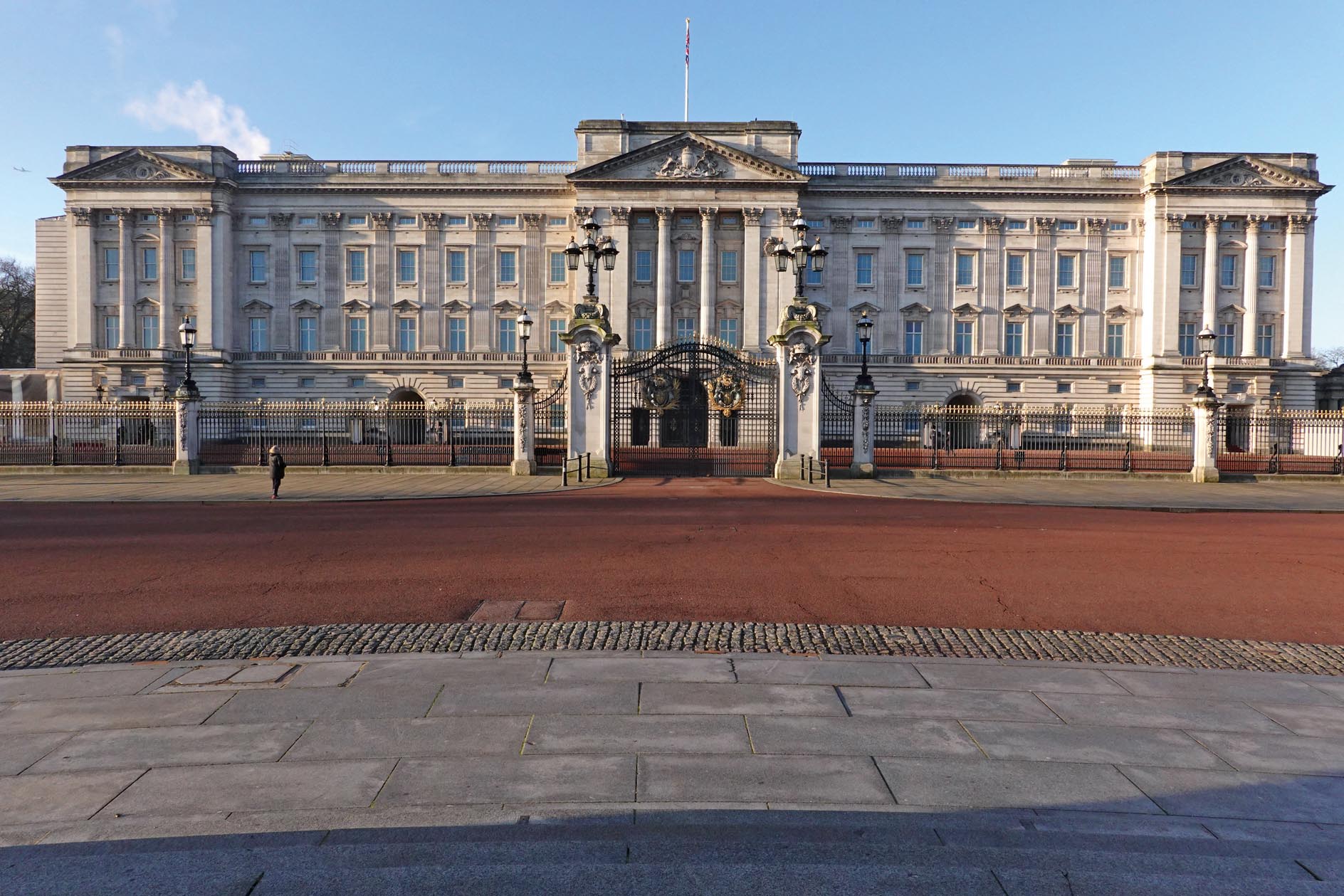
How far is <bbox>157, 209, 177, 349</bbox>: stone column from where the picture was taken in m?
53.5

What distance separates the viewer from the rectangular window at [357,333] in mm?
55125

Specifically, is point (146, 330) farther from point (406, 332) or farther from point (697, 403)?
point (697, 403)

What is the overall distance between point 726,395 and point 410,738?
869 inches

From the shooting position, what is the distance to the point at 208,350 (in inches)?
2083

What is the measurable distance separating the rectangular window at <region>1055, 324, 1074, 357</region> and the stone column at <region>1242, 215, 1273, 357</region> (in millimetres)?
11230

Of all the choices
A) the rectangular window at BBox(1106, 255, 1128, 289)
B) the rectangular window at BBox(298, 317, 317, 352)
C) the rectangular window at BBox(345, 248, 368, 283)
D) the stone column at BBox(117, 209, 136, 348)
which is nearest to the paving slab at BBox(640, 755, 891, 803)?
the rectangular window at BBox(345, 248, 368, 283)

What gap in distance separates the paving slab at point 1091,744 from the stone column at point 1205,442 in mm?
24858

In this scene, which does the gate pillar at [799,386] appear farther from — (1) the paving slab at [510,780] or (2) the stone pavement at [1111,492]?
(1) the paving slab at [510,780]

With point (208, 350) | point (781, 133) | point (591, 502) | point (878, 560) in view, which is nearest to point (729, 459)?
point (591, 502)

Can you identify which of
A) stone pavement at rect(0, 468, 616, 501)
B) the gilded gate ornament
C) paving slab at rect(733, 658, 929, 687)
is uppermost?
the gilded gate ornament

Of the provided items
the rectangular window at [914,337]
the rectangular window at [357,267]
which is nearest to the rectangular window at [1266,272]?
the rectangular window at [914,337]

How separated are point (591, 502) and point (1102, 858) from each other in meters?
15.7

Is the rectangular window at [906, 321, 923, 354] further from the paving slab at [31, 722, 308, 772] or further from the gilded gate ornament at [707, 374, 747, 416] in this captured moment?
the paving slab at [31, 722, 308, 772]

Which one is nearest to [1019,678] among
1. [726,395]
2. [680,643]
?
[680,643]
